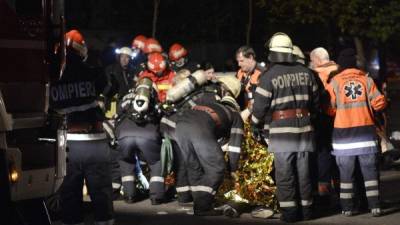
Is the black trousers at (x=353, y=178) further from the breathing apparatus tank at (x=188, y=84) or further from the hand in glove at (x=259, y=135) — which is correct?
the breathing apparatus tank at (x=188, y=84)

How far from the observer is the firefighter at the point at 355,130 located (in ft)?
32.8

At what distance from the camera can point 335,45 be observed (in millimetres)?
32875

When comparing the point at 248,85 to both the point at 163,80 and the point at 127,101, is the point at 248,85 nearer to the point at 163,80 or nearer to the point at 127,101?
the point at 163,80

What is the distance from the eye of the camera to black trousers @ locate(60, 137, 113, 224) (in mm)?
8609

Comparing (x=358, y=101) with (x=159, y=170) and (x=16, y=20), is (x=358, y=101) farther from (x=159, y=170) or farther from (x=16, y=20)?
(x=16, y=20)

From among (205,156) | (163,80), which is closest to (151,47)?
(163,80)

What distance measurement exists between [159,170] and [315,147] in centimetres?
231

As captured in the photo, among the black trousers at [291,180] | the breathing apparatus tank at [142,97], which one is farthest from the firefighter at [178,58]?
the black trousers at [291,180]

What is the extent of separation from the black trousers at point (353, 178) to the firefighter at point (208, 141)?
4.00ft

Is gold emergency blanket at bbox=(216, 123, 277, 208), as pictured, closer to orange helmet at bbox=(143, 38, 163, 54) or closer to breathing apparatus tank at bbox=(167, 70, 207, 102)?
breathing apparatus tank at bbox=(167, 70, 207, 102)

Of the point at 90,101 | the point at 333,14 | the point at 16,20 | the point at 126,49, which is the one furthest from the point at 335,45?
the point at 16,20

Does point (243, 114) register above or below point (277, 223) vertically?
above

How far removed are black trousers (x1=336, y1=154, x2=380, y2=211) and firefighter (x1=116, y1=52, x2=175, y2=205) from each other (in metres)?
2.43

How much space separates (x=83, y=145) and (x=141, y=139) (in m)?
2.68
